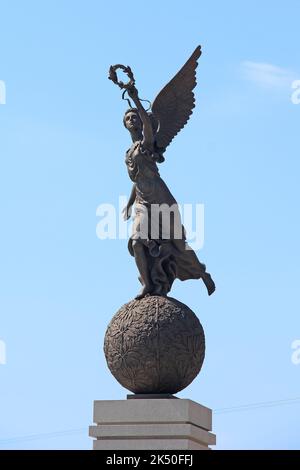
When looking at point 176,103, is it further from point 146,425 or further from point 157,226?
point 146,425

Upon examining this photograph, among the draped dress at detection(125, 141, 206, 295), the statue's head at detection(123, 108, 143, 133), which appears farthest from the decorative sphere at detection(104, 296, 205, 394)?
the statue's head at detection(123, 108, 143, 133)

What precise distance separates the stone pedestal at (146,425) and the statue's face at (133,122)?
450cm

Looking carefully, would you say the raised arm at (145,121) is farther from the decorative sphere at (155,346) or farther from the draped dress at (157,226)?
the decorative sphere at (155,346)

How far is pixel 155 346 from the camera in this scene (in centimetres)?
2098

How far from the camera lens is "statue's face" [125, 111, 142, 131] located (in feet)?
74.0

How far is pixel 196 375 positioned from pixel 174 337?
93 cm

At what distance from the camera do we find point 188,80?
23266mm

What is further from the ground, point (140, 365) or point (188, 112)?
point (188, 112)

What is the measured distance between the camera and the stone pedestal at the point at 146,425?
20906mm

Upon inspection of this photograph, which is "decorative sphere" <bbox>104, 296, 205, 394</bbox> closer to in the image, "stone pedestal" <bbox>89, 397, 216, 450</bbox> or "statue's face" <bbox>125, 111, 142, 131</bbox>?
"stone pedestal" <bbox>89, 397, 216, 450</bbox>

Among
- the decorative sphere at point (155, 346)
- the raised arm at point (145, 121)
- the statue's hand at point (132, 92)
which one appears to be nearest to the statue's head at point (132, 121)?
the raised arm at point (145, 121)

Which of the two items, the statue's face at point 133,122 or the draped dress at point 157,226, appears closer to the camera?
the draped dress at point 157,226
